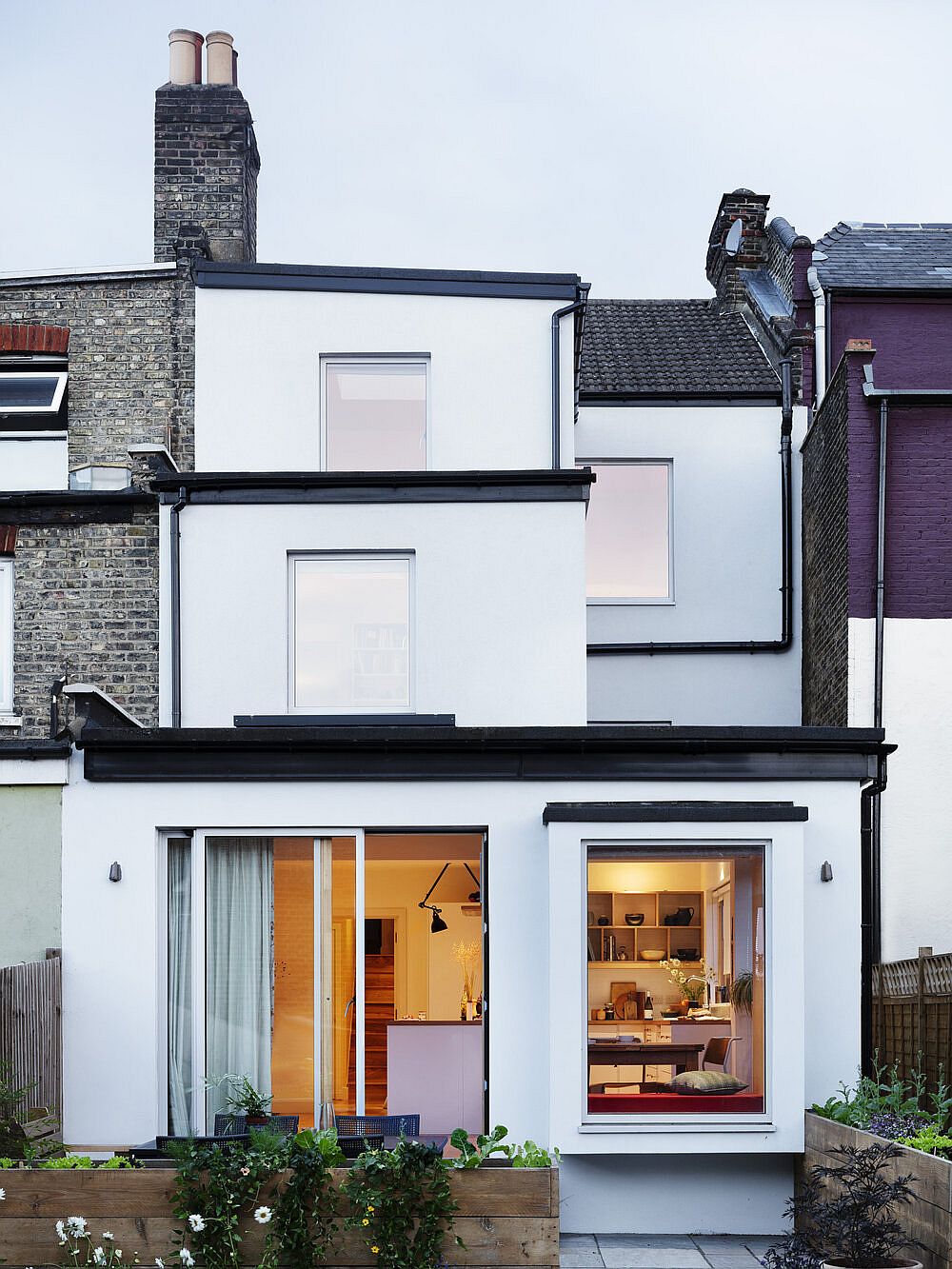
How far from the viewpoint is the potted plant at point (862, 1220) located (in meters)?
8.51

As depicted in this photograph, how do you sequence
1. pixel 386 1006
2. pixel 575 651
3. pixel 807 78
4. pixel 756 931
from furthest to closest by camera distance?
pixel 807 78 < pixel 386 1006 < pixel 575 651 < pixel 756 931

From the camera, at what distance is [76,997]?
1158 cm

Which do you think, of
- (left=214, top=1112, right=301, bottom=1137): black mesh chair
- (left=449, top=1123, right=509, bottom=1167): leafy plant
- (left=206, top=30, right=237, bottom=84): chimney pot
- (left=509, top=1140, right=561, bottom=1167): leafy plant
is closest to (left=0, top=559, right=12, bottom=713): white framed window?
(left=214, top=1112, right=301, bottom=1137): black mesh chair

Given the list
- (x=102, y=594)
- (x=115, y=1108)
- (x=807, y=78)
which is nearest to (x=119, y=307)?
(x=102, y=594)

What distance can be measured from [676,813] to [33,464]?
7942 millimetres

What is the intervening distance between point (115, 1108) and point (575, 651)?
5472mm

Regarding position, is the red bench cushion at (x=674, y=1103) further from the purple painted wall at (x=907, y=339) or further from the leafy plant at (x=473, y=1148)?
the purple painted wall at (x=907, y=339)

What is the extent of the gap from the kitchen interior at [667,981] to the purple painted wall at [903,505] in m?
4.49

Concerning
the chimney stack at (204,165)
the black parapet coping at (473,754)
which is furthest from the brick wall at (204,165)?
the black parapet coping at (473,754)

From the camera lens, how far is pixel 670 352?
20.5 metres

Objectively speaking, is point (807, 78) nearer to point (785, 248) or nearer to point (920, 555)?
point (785, 248)

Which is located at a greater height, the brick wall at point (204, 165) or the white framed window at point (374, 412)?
the brick wall at point (204, 165)

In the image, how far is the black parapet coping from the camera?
37.9 ft

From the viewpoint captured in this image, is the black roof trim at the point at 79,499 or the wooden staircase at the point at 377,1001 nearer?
the black roof trim at the point at 79,499
